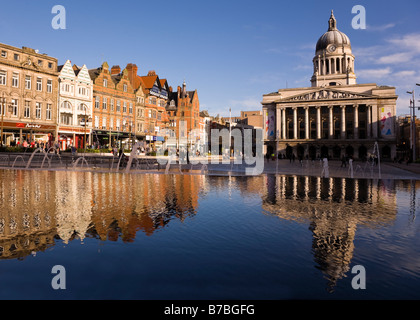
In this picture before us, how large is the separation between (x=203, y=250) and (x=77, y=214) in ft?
14.5

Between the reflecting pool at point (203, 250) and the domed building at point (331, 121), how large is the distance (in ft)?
258

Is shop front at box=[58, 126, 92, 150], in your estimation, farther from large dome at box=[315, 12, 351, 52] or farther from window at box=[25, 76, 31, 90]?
large dome at box=[315, 12, 351, 52]

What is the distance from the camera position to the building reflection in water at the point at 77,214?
6.21 meters

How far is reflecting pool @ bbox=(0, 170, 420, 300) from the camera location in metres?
4.14

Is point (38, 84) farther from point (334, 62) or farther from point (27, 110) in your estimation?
point (334, 62)

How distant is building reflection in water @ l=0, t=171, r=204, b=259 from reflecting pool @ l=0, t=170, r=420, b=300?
3 centimetres

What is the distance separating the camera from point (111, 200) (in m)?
10.7

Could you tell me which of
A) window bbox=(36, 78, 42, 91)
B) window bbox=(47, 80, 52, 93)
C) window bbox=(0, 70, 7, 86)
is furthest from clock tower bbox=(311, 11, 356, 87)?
window bbox=(0, 70, 7, 86)

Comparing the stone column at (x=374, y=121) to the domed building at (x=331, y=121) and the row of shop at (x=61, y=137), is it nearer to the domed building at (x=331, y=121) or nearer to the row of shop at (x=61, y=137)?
the domed building at (x=331, y=121)

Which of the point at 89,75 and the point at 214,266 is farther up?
the point at 89,75
